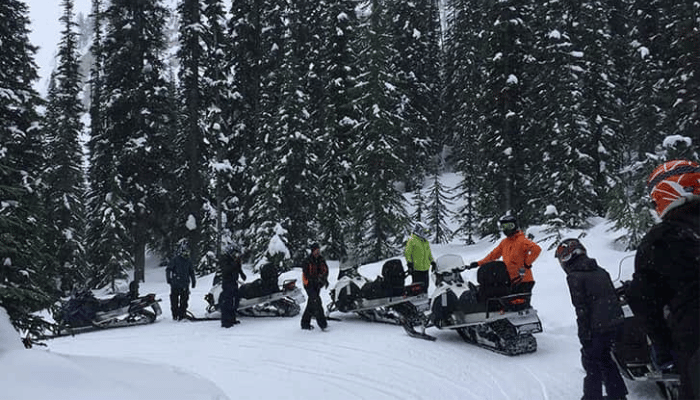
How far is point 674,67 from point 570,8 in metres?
5.05

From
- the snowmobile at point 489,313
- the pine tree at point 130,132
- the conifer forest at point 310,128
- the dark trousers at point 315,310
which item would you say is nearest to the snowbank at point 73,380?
the snowmobile at point 489,313

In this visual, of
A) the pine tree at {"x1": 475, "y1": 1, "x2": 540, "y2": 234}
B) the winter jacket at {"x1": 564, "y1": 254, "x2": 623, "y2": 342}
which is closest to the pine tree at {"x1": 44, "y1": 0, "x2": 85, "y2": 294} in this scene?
the pine tree at {"x1": 475, "y1": 1, "x2": 540, "y2": 234}

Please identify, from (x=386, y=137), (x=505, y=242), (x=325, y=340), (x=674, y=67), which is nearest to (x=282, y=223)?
(x=386, y=137)

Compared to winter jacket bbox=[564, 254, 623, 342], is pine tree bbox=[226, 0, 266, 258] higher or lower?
higher

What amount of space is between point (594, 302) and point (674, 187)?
9.09ft

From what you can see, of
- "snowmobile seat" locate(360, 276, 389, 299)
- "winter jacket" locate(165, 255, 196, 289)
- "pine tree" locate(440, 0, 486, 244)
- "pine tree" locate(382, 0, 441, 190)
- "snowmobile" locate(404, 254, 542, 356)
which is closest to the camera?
"snowmobile" locate(404, 254, 542, 356)

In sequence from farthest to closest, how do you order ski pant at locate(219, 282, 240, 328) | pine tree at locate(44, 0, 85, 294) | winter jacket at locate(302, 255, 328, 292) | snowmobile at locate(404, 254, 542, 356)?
pine tree at locate(44, 0, 85, 294), ski pant at locate(219, 282, 240, 328), winter jacket at locate(302, 255, 328, 292), snowmobile at locate(404, 254, 542, 356)

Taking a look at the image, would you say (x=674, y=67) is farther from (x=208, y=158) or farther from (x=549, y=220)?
(x=208, y=158)

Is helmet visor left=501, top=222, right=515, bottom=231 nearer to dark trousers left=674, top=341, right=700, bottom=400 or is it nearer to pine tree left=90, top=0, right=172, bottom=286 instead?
dark trousers left=674, top=341, right=700, bottom=400

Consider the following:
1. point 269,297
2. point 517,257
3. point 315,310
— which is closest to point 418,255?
point 315,310

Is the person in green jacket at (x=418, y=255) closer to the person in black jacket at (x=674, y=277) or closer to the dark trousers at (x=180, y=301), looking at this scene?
the dark trousers at (x=180, y=301)

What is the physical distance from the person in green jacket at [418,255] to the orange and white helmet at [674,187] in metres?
8.25

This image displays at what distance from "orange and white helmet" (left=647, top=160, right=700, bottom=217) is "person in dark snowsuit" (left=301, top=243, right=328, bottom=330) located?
317 inches

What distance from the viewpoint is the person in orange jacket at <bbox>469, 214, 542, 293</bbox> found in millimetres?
8211
